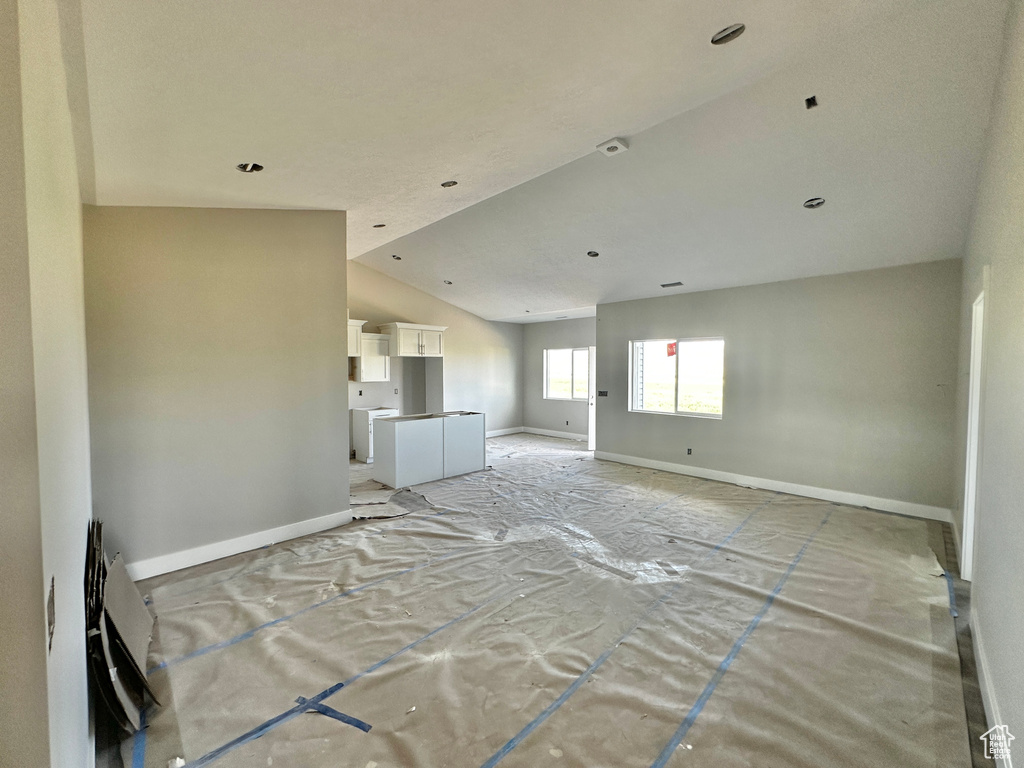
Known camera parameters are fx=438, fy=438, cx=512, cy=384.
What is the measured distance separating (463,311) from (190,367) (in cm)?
603

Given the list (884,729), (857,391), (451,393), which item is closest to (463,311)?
(451,393)

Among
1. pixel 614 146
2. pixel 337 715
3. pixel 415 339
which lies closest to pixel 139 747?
pixel 337 715

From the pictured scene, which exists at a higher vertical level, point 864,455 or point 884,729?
point 864,455

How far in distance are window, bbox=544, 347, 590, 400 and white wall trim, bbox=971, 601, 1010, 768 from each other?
687cm

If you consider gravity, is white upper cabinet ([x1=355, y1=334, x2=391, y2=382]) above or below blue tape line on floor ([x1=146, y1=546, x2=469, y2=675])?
above

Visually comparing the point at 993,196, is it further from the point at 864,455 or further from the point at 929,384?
the point at 864,455

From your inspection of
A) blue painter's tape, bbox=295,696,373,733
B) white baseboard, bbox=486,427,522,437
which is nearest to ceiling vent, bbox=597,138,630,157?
blue painter's tape, bbox=295,696,373,733

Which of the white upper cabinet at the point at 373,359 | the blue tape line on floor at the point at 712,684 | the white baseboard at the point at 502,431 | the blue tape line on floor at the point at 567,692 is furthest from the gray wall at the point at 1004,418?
the white baseboard at the point at 502,431

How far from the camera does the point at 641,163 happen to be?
3600 mm

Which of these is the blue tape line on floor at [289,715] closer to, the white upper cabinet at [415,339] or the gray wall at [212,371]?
the gray wall at [212,371]

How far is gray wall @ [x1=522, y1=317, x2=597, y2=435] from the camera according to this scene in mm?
9336

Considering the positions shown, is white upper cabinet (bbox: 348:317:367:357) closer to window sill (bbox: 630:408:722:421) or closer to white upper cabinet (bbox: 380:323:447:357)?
white upper cabinet (bbox: 380:323:447:357)

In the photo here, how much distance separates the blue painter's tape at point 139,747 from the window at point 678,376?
617 cm

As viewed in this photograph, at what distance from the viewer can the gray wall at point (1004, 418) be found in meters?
1.59
